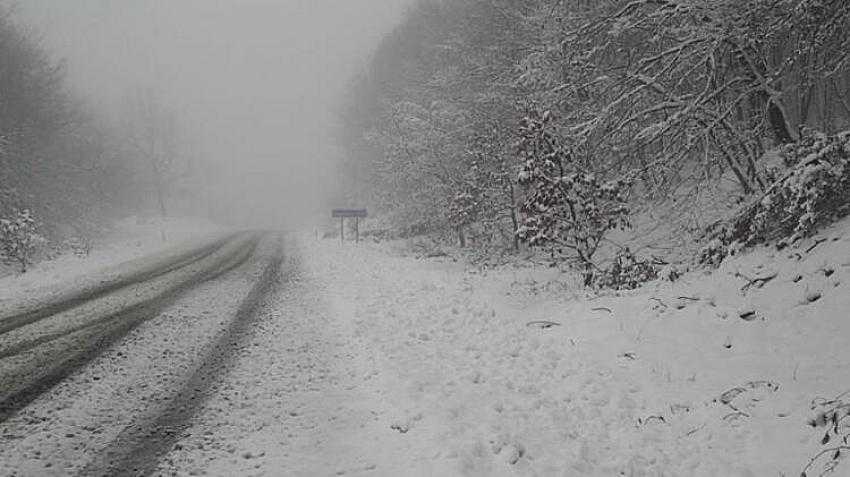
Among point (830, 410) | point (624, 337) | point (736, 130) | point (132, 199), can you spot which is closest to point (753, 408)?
point (830, 410)

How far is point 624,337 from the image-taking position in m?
6.35

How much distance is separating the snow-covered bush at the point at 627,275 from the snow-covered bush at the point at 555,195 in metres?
0.38

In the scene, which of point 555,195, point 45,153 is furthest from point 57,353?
point 45,153

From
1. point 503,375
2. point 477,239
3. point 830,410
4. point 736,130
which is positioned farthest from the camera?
point 477,239

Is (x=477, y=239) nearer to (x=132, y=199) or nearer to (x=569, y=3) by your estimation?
(x=569, y=3)

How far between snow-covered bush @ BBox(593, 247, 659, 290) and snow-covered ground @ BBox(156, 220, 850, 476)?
0.69 m

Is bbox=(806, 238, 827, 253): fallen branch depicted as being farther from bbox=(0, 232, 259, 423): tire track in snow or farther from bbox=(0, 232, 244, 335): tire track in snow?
bbox=(0, 232, 244, 335): tire track in snow

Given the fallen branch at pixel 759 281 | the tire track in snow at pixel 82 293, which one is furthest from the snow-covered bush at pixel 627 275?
the tire track in snow at pixel 82 293

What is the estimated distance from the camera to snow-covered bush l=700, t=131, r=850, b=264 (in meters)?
6.16

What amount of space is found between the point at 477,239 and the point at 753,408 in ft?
46.5

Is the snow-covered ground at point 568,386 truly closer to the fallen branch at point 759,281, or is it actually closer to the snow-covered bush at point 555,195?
the fallen branch at point 759,281

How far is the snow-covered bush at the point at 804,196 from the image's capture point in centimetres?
A: 616

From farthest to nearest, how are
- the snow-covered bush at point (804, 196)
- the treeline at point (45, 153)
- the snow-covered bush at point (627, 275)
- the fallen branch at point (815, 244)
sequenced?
the treeline at point (45, 153) → the snow-covered bush at point (627, 275) → the snow-covered bush at point (804, 196) → the fallen branch at point (815, 244)

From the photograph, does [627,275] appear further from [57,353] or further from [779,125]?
[57,353]
